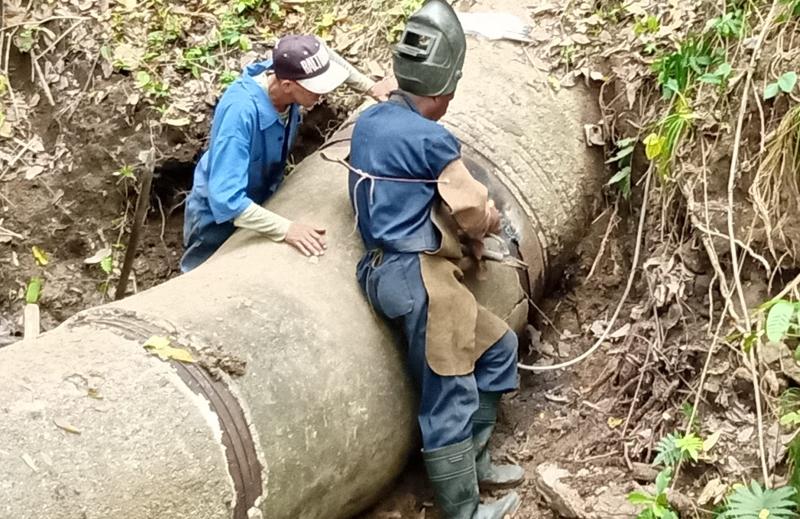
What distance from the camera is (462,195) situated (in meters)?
3.40

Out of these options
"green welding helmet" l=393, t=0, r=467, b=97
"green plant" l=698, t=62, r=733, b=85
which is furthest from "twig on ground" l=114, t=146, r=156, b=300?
"green plant" l=698, t=62, r=733, b=85

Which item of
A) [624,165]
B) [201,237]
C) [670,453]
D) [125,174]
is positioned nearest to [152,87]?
[125,174]

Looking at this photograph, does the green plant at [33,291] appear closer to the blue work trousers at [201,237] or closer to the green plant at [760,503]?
the blue work trousers at [201,237]

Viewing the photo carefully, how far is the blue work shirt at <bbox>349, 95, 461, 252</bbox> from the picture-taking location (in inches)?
132

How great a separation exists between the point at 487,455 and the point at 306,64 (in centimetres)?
157

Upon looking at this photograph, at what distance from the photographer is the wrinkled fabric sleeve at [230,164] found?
3.60 metres

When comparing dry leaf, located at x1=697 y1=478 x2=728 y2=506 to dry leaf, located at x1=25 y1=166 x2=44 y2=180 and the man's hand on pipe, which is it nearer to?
the man's hand on pipe

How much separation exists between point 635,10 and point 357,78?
50.8 inches

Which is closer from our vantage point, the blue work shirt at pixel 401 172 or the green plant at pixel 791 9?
the blue work shirt at pixel 401 172

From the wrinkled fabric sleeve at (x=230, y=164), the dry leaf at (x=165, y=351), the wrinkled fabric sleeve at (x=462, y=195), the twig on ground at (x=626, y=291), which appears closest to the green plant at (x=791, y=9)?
the twig on ground at (x=626, y=291)

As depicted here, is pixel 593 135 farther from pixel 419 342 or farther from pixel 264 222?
pixel 264 222

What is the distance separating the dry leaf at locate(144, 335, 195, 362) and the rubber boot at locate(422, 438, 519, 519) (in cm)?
94

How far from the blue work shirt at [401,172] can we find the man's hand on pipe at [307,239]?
6.8 inches

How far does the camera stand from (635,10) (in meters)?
4.48
